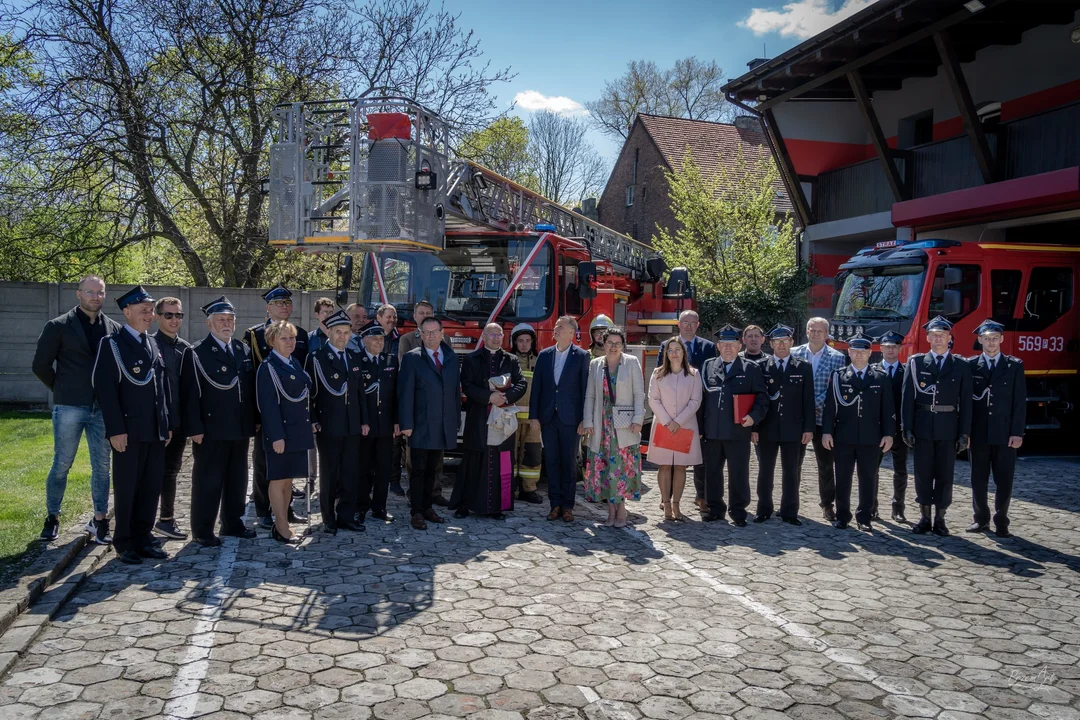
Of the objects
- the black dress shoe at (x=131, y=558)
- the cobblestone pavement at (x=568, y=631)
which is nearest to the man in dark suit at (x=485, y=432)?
the cobblestone pavement at (x=568, y=631)

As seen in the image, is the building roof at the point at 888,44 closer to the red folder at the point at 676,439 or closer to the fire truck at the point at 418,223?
the fire truck at the point at 418,223

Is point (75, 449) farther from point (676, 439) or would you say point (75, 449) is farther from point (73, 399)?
point (676, 439)

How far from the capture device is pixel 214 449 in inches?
268

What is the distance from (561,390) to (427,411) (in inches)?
50.0

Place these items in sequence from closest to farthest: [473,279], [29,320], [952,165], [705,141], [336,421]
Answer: [336,421]
[473,279]
[29,320]
[952,165]
[705,141]

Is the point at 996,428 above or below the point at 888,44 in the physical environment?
below

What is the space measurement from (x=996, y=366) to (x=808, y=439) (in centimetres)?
188

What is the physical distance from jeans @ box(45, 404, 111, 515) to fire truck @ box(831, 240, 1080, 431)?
10011mm

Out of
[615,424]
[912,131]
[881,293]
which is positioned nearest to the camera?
[615,424]

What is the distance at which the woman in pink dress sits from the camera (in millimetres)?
7840

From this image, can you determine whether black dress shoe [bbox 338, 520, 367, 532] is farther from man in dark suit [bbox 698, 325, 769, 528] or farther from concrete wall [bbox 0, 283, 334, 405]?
concrete wall [bbox 0, 283, 334, 405]

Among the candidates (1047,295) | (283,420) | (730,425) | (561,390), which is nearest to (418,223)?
(561,390)

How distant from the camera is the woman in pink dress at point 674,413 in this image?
7840 mm

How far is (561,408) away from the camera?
7.90 metres
